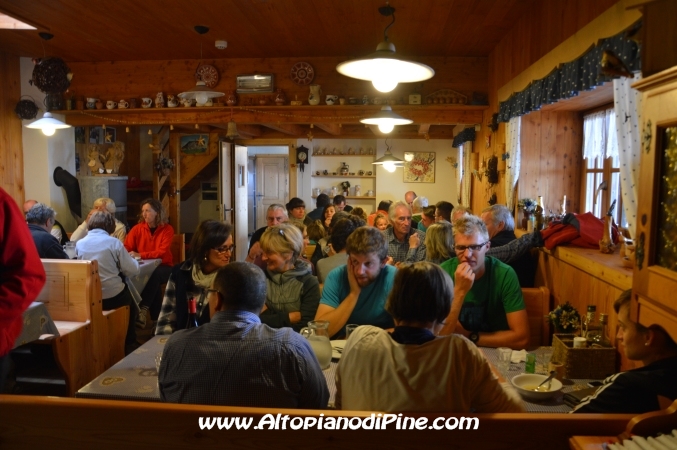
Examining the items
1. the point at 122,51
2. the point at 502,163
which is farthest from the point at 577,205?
the point at 122,51

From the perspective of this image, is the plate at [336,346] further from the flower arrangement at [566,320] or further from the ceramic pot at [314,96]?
the ceramic pot at [314,96]

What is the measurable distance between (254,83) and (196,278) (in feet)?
14.0

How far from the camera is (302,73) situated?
6551mm

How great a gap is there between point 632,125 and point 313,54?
4350 millimetres

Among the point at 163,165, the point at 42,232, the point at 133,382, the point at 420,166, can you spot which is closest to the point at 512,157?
the point at 133,382

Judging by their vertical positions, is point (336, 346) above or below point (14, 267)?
below

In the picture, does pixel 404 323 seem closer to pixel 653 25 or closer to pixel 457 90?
pixel 653 25

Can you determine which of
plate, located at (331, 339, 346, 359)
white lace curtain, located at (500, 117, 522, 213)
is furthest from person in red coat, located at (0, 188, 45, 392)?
white lace curtain, located at (500, 117, 522, 213)

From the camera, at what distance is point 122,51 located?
6.38m

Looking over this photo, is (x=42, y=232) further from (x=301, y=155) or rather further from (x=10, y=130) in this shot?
(x=301, y=155)

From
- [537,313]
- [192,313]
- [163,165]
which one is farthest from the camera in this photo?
[163,165]

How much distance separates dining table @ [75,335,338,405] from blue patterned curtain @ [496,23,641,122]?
75.3 inches

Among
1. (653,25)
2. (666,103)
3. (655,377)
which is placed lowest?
(655,377)

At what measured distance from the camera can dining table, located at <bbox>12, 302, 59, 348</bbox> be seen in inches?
124
